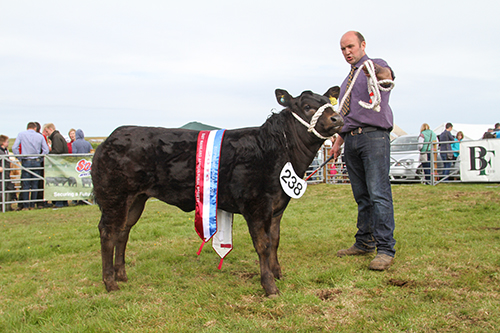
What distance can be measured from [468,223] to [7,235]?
25.1 feet

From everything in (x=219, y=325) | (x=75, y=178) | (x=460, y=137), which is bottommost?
(x=219, y=325)

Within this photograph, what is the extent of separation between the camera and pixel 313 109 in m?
3.76

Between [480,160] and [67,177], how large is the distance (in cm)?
1195

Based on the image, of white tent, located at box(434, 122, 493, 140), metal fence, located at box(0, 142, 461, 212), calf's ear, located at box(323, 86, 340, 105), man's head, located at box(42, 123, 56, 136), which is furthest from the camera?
white tent, located at box(434, 122, 493, 140)

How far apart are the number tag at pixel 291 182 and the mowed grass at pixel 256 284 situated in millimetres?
869

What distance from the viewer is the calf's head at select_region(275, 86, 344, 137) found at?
11.9 feet

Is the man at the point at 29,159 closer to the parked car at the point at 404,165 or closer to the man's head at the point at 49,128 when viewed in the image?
the man's head at the point at 49,128

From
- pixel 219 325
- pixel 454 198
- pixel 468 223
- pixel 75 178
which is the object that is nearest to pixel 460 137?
pixel 454 198

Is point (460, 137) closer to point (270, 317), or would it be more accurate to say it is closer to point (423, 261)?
point (423, 261)

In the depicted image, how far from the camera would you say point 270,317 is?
9.57ft

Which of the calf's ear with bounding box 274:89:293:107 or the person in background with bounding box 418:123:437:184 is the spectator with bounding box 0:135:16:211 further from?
the person in background with bounding box 418:123:437:184

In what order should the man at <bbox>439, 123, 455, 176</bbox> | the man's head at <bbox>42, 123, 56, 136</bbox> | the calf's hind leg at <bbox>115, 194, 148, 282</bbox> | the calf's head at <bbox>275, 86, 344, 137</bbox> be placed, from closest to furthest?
the calf's head at <bbox>275, 86, 344, 137</bbox> < the calf's hind leg at <bbox>115, 194, 148, 282</bbox> < the man's head at <bbox>42, 123, 56, 136</bbox> < the man at <bbox>439, 123, 455, 176</bbox>

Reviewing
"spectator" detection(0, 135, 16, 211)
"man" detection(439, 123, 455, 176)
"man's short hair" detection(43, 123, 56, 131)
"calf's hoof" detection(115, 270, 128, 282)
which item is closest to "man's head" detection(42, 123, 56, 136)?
"man's short hair" detection(43, 123, 56, 131)

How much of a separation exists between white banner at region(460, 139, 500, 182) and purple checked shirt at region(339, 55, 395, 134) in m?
8.29
